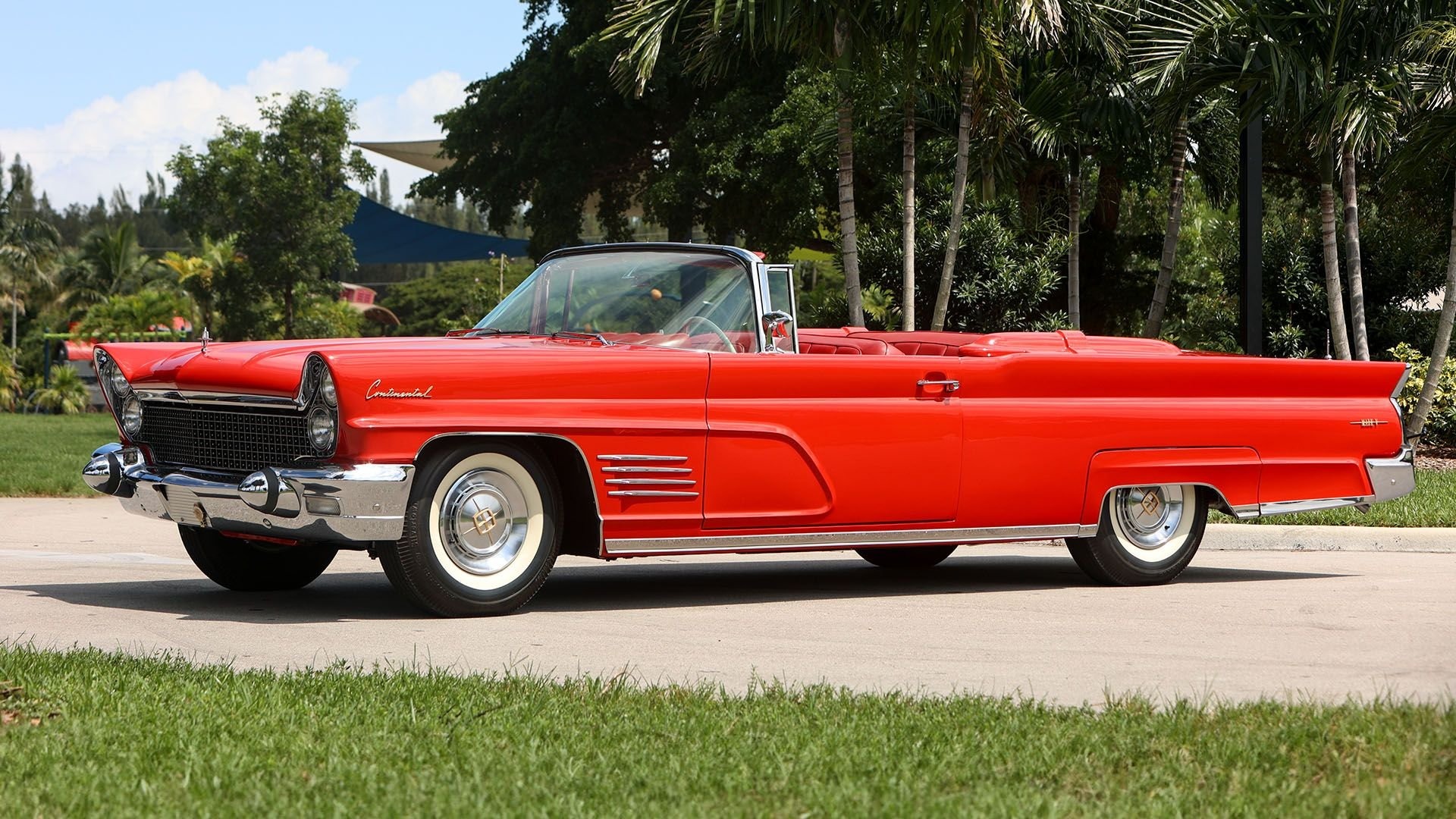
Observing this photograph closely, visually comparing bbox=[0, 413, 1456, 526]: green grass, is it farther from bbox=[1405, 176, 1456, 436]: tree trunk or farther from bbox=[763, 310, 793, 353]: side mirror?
bbox=[763, 310, 793, 353]: side mirror

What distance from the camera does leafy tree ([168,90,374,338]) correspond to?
1517 inches

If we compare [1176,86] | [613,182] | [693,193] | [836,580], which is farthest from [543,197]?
[836,580]

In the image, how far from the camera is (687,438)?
735 cm

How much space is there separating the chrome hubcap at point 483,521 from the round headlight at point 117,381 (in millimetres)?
1818

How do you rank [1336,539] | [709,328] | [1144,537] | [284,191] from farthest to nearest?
[284,191], [1336,539], [1144,537], [709,328]

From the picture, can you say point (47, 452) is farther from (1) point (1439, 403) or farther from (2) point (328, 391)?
(1) point (1439, 403)

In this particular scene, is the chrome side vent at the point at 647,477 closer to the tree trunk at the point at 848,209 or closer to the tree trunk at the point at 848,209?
the tree trunk at the point at 848,209

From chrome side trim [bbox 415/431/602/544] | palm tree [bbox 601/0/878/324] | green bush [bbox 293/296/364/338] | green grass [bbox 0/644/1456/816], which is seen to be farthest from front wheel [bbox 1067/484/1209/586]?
green bush [bbox 293/296/364/338]

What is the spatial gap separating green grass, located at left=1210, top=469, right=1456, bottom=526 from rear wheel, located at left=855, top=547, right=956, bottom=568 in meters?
2.67

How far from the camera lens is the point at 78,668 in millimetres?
5641

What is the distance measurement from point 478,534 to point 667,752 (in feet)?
9.25

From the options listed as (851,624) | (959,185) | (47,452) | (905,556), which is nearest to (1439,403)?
(959,185)

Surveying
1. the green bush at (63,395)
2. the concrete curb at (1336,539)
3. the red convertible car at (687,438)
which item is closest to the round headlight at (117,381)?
the red convertible car at (687,438)

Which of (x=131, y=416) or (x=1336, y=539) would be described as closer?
(x=131, y=416)
